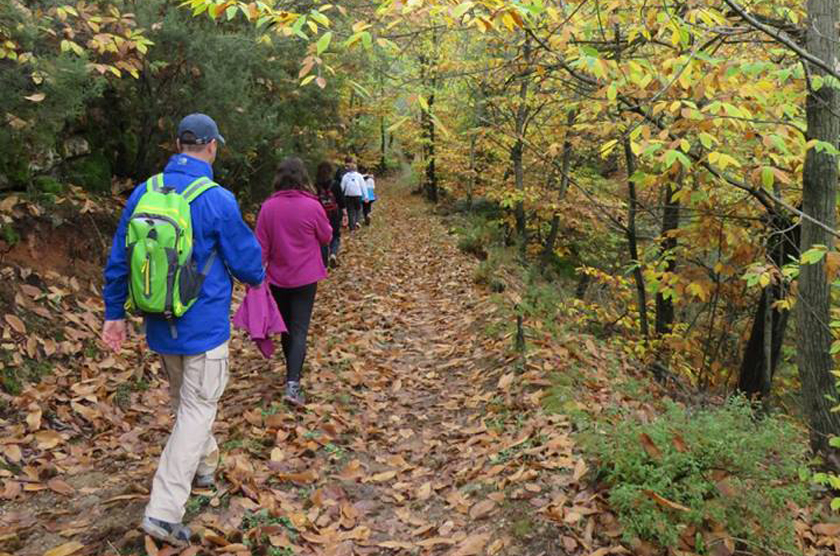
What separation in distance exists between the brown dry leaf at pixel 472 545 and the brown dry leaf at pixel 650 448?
113cm

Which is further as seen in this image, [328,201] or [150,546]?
[328,201]

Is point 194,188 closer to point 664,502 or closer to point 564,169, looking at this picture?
point 664,502

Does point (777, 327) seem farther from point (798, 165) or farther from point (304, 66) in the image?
point (304, 66)

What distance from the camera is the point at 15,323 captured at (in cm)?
538

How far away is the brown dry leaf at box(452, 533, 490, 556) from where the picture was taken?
3.46 meters

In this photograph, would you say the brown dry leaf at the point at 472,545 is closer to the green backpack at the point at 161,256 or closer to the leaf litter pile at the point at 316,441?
the leaf litter pile at the point at 316,441

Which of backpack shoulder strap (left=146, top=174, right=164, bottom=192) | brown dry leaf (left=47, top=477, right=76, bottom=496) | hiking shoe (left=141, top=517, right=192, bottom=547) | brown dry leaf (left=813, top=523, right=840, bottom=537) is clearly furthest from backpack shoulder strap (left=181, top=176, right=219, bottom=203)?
brown dry leaf (left=813, top=523, right=840, bottom=537)

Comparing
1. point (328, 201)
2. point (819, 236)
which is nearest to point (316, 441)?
point (819, 236)

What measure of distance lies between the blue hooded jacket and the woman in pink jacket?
1930mm

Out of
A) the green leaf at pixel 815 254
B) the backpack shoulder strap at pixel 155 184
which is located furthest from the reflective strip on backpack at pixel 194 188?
the green leaf at pixel 815 254

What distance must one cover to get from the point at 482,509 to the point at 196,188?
2.74 meters

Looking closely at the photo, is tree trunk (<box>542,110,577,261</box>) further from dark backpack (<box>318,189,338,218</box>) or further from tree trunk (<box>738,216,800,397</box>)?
dark backpack (<box>318,189,338,218</box>)

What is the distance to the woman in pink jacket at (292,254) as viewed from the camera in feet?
17.5

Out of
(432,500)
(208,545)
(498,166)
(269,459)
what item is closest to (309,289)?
(269,459)
